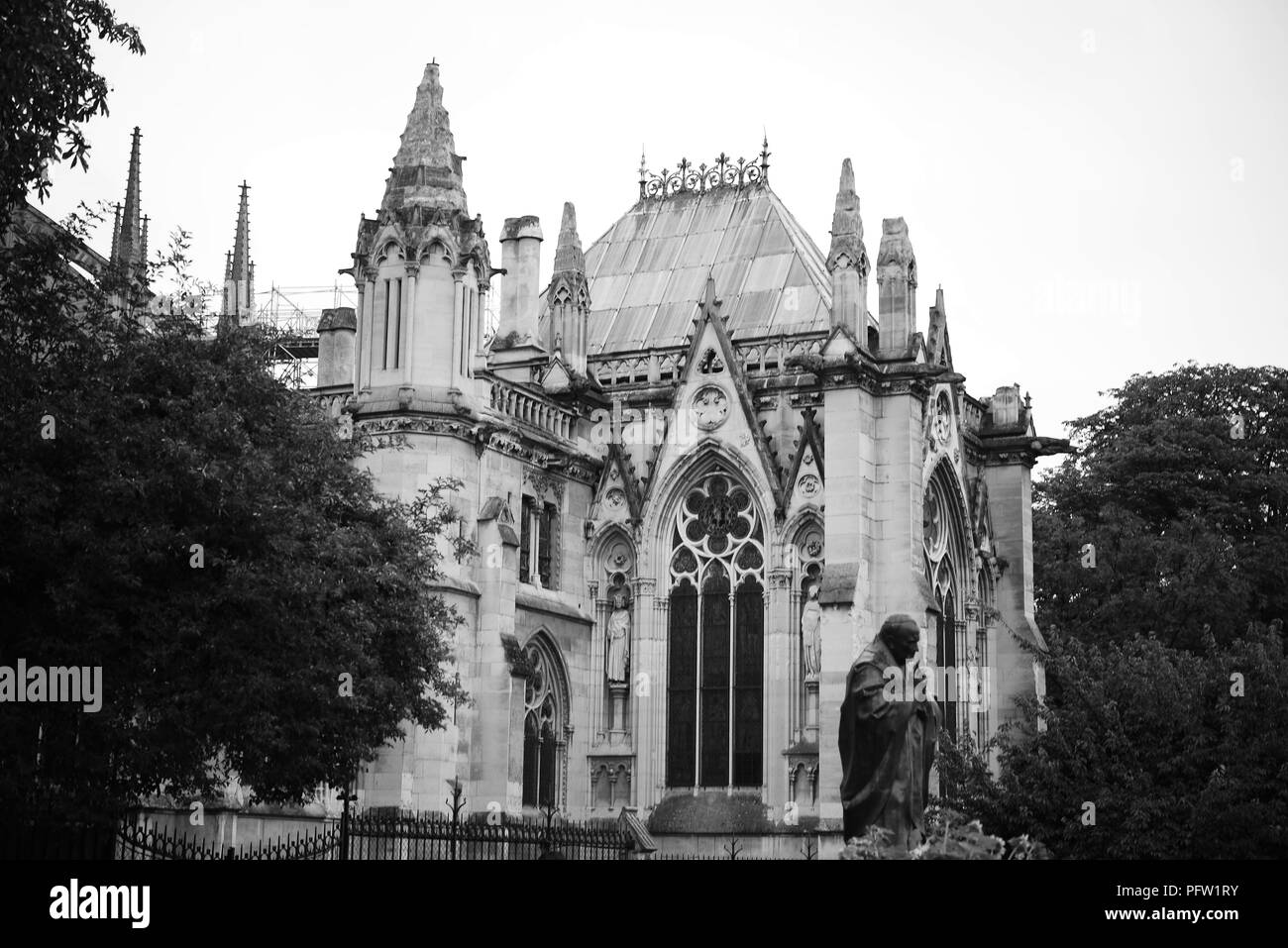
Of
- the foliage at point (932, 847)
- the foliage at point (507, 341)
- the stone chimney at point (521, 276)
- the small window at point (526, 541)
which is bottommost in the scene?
the foliage at point (932, 847)

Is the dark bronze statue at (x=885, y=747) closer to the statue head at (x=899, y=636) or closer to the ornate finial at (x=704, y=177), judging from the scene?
the statue head at (x=899, y=636)

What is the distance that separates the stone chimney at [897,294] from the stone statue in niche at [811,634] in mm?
5418

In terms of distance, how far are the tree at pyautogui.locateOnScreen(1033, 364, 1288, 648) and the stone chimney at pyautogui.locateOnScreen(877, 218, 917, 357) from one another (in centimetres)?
960

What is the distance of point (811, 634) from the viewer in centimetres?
4378

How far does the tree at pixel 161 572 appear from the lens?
2747 centimetres

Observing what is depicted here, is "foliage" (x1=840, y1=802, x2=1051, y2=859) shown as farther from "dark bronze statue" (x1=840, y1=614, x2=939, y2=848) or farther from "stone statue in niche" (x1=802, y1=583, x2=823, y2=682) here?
"stone statue in niche" (x1=802, y1=583, x2=823, y2=682)

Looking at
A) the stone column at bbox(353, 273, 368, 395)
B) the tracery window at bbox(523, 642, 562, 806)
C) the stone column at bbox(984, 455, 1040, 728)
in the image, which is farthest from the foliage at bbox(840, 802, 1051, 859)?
the stone column at bbox(984, 455, 1040, 728)

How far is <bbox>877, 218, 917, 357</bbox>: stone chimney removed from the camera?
44250mm

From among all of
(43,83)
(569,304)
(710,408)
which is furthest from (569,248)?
(43,83)

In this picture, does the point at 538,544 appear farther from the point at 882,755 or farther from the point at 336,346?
the point at 882,755

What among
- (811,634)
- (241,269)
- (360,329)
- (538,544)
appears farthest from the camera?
(241,269)

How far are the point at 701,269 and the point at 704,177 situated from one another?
12.1 feet

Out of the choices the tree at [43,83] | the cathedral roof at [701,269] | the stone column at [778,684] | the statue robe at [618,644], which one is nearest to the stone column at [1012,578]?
the cathedral roof at [701,269]
